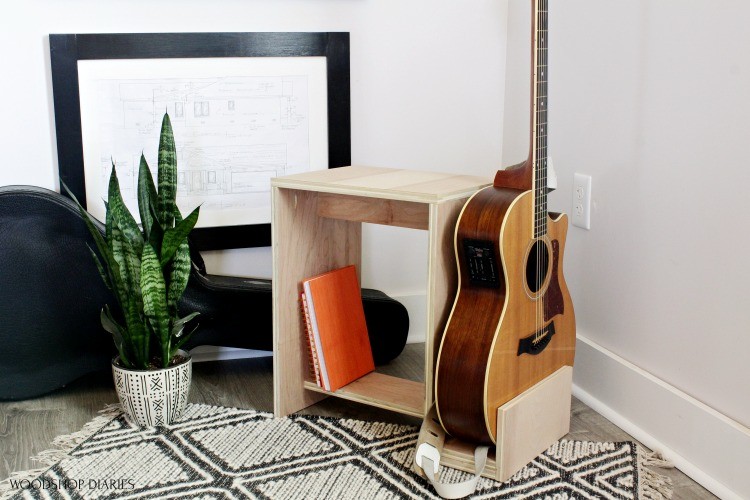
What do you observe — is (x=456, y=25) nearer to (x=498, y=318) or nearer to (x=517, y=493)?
(x=498, y=318)

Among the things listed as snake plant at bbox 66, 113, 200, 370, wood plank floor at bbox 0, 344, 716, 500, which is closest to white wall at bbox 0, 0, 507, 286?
wood plank floor at bbox 0, 344, 716, 500

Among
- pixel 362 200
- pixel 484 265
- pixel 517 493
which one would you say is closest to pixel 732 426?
pixel 517 493

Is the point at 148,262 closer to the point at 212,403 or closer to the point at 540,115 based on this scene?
the point at 212,403

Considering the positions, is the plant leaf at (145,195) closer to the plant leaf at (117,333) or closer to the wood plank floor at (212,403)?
the plant leaf at (117,333)

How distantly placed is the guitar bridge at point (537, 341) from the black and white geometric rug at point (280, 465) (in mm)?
222

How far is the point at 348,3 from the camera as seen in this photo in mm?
2225

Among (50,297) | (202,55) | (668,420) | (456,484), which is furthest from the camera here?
(202,55)

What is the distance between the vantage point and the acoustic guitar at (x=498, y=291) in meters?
1.55

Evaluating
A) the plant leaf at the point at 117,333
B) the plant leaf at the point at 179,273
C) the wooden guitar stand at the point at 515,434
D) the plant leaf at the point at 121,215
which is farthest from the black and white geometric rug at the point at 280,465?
the plant leaf at the point at 121,215

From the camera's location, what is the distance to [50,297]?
1.92 meters

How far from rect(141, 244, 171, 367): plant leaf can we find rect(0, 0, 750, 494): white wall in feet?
1.50

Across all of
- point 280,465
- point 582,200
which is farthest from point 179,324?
point 582,200

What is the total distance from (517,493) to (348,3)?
1340 millimetres

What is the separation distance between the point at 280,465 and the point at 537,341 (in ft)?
1.88
